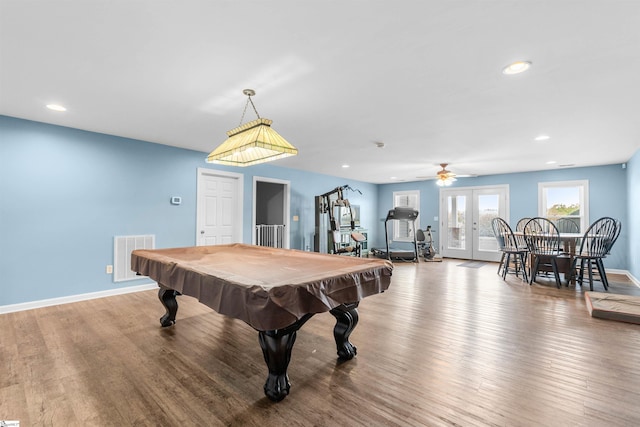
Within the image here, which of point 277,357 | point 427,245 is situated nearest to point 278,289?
point 277,357

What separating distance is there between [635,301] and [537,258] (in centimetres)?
155

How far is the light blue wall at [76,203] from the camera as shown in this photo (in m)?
3.60

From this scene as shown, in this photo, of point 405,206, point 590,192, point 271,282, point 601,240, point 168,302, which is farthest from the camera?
point 405,206

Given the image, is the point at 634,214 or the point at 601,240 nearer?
the point at 601,240

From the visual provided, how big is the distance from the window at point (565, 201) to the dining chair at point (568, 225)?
0.05 meters

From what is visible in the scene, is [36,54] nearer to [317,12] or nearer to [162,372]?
[317,12]

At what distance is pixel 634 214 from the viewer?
525 cm

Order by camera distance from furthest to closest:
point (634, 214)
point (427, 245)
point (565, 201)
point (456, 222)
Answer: point (427, 245) → point (456, 222) → point (565, 201) → point (634, 214)

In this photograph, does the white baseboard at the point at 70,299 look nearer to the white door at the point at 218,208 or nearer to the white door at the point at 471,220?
the white door at the point at 218,208

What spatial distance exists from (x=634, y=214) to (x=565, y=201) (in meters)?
1.73

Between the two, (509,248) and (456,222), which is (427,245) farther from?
(509,248)

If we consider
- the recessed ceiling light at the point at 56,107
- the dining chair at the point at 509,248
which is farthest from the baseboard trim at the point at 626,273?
the recessed ceiling light at the point at 56,107

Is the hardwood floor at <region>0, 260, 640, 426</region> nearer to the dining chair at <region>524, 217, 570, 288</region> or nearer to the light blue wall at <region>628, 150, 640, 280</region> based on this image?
the dining chair at <region>524, 217, 570, 288</region>

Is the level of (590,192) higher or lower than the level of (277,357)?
higher
